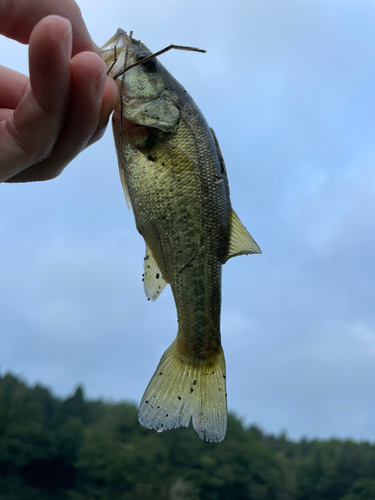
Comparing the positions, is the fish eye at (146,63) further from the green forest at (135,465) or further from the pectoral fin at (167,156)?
the green forest at (135,465)

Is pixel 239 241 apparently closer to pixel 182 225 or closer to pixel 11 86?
pixel 182 225

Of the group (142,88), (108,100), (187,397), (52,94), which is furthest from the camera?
(142,88)

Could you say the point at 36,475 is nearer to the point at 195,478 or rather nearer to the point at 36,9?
the point at 195,478

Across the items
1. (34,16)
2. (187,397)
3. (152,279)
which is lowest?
(187,397)

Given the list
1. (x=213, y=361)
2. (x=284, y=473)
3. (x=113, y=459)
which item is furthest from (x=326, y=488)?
(x=213, y=361)

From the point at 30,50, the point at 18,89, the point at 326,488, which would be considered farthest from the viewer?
the point at 326,488

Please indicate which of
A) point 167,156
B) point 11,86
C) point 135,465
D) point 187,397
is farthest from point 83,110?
point 135,465
